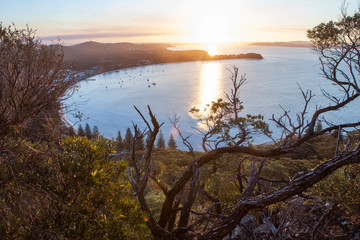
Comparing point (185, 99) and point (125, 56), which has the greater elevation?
point (125, 56)

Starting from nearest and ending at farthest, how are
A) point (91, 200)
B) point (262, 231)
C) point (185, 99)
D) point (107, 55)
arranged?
point (91, 200)
point (262, 231)
point (185, 99)
point (107, 55)

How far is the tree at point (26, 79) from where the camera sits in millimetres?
4164

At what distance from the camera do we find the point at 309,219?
17.8ft

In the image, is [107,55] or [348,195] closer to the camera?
[348,195]

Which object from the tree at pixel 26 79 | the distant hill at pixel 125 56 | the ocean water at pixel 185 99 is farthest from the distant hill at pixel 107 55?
the tree at pixel 26 79

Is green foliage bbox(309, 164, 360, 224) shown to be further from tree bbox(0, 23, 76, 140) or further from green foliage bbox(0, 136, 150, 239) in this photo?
tree bbox(0, 23, 76, 140)

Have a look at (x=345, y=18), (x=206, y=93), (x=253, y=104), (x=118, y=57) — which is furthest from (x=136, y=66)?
(x=345, y=18)

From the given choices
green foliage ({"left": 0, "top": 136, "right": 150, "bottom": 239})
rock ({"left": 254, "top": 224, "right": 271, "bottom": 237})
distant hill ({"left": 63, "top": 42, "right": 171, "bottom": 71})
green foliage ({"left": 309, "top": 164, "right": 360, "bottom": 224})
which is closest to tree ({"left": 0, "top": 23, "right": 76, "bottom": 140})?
A: green foliage ({"left": 0, "top": 136, "right": 150, "bottom": 239})

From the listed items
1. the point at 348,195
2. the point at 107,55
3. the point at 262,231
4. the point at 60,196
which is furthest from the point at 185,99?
the point at 107,55

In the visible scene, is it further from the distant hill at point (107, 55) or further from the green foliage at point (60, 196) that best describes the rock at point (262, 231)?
the distant hill at point (107, 55)

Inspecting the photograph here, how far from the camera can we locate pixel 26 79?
4.60 meters

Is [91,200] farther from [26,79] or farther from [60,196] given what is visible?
[26,79]

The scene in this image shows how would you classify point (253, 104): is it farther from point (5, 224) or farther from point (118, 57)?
point (118, 57)

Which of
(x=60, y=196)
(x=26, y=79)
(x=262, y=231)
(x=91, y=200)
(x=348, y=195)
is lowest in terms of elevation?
(x=262, y=231)
